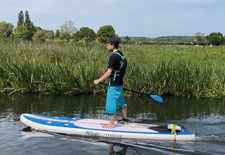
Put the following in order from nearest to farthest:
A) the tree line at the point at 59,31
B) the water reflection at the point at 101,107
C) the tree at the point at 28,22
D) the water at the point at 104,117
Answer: the water at the point at 104,117, the water reflection at the point at 101,107, the tree line at the point at 59,31, the tree at the point at 28,22

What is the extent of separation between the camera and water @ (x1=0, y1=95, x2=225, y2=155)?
5.67m

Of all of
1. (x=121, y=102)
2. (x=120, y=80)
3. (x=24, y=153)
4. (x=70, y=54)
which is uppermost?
(x=70, y=54)

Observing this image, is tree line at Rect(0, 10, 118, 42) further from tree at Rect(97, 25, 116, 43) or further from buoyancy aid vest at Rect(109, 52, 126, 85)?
buoyancy aid vest at Rect(109, 52, 126, 85)

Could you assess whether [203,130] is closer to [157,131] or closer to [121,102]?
[157,131]

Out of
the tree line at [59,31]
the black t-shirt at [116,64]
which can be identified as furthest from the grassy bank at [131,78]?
the tree line at [59,31]

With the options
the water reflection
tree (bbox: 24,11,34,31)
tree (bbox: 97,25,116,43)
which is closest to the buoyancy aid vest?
the water reflection

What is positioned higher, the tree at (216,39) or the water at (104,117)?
the tree at (216,39)

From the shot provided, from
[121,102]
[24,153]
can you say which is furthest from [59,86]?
[24,153]

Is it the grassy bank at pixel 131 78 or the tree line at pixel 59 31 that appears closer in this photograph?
the grassy bank at pixel 131 78

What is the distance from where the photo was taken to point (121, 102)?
6.55 m

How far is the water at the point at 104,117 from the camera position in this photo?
5.67m

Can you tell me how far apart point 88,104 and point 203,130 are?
4472 millimetres

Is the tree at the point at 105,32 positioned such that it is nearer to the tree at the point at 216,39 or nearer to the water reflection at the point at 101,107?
the tree at the point at 216,39

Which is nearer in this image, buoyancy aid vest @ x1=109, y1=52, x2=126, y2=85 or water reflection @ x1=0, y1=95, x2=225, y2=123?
buoyancy aid vest @ x1=109, y1=52, x2=126, y2=85
